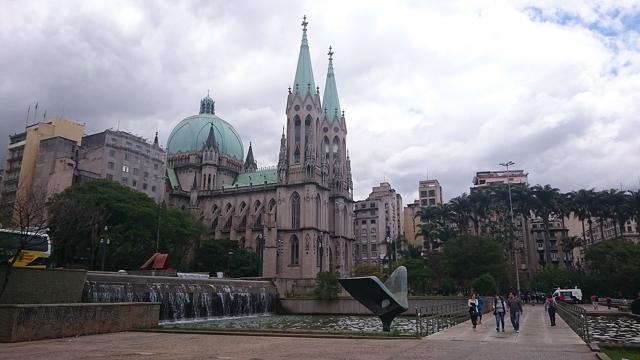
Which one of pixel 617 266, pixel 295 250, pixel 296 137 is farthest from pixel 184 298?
pixel 296 137

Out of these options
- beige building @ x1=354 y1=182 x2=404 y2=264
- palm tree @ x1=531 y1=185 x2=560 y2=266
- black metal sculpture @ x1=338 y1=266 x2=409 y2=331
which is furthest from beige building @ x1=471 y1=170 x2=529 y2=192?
black metal sculpture @ x1=338 y1=266 x2=409 y2=331

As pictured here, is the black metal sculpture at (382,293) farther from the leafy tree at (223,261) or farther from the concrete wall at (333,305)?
the leafy tree at (223,261)

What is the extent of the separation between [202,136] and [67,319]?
86004mm

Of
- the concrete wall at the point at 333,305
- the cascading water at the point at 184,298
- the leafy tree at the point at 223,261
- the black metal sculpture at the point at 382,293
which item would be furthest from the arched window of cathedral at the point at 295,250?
the black metal sculpture at the point at 382,293

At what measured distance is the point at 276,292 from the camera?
190ft

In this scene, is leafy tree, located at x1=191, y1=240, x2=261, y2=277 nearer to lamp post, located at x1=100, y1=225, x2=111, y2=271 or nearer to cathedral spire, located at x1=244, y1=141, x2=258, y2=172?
lamp post, located at x1=100, y1=225, x2=111, y2=271

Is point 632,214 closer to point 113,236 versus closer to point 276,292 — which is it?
point 276,292

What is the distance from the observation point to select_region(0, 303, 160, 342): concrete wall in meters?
17.7

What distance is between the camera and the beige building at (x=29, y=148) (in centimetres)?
8156

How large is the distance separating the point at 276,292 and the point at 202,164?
47523mm

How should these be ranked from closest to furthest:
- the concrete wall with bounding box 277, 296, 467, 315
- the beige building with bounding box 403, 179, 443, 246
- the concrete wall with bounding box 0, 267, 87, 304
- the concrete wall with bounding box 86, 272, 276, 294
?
1. the concrete wall with bounding box 0, 267, 87, 304
2. the concrete wall with bounding box 86, 272, 276, 294
3. the concrete wall with bounding box 277, 296, 467, 315
4. the beige building with bounding box 403, 179, 443, 246

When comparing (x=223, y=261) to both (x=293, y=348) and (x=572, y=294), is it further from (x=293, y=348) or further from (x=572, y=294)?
(x=293, y=348)

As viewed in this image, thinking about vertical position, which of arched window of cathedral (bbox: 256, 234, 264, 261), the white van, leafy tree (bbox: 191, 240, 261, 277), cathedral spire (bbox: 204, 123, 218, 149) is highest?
cathedral spire (bbox: 204, 123, 218, 149)

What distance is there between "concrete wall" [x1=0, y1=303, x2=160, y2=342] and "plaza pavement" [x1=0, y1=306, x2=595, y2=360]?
2.42 feet
